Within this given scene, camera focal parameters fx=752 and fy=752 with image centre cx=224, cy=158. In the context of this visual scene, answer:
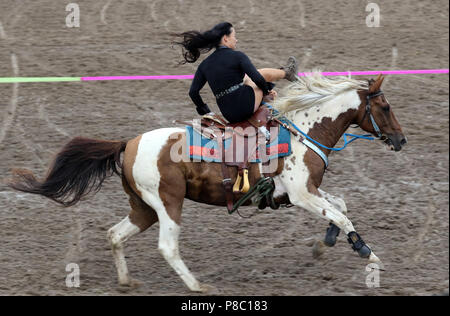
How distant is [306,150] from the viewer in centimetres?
699

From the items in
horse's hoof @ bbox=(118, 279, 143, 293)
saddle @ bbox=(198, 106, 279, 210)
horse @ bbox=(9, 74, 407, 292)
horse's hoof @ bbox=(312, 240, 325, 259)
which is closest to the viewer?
horse @ bbox=(9, 74, 407, 292)

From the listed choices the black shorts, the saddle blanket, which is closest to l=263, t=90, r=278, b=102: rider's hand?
the black shorts

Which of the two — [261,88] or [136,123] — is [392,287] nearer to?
[261,88]

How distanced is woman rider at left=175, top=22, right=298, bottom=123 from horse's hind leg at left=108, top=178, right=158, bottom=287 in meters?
1.15

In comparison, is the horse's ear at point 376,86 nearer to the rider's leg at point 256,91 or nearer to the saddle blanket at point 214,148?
the saddle blanket at point 214,148

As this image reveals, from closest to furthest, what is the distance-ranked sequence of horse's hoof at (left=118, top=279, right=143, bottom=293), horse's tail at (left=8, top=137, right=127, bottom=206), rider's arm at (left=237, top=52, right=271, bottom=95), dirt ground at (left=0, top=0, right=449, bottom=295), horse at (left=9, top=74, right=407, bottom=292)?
rider's arm at (left=237, top=52, right=271, bottom=95) → horse at (left=9, top=74, right=407, bottom=292) → horse's hoof at (left=118, top=279, right=143, bottom=293) → horse's tail at (left=8, top=137, right=127, bottom=206) → dirt ground at (left=0, top=0, right=449, bottom=295)

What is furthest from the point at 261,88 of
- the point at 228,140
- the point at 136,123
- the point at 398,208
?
the point at 136,123

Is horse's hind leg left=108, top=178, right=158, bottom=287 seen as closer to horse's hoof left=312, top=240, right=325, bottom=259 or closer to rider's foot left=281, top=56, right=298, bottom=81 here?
horse's hoof left=312, top=240, right=325, bottom=259

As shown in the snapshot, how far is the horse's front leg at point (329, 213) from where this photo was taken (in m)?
6.81

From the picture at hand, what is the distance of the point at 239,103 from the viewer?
6.82 metres

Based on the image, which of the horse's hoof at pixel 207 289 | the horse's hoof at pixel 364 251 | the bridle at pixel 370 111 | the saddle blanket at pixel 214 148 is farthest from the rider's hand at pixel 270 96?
the horse's hoof at pixel 207 289

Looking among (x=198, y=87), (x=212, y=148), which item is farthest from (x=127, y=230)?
(x=198, y=87)

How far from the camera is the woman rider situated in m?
6.73

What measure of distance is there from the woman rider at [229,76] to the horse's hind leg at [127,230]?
3.76ft
